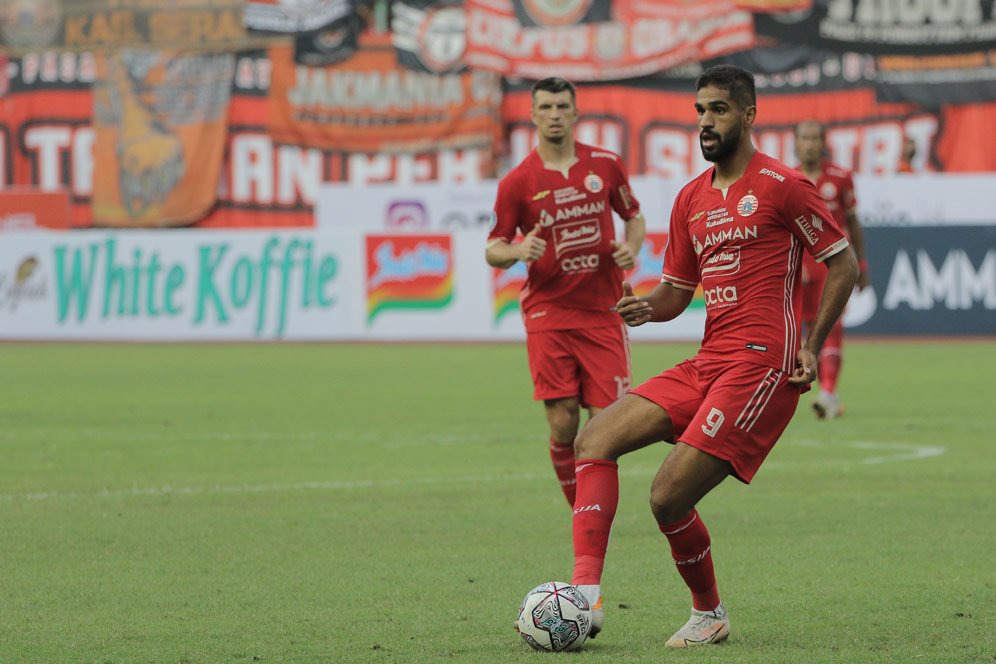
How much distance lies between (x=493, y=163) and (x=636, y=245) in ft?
Answer: 102

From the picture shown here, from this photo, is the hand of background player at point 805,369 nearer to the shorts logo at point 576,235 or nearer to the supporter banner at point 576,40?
the shorts logo at point 576,235

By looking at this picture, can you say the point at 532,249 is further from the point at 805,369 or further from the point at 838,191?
the point at 838,191

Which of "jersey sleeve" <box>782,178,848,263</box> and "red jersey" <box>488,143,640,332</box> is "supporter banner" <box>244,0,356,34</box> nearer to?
"red jersey" <box>488,143,640,332</box>

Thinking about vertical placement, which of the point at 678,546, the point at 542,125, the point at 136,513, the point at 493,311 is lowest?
the point at 493,311

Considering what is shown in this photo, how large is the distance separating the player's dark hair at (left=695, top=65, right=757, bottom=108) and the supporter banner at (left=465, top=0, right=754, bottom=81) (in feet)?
108

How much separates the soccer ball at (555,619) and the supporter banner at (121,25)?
37150mm

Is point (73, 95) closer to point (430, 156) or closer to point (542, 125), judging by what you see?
point (430, 156)

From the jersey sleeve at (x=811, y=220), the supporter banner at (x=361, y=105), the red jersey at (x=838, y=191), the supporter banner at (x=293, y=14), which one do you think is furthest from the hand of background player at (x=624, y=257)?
the supporter banner at (x=293, y=14)

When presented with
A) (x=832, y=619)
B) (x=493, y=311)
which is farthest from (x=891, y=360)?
(x=832, y=619)

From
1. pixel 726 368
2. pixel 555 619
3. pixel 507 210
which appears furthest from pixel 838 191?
pixel 555 619

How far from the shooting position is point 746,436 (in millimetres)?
6562

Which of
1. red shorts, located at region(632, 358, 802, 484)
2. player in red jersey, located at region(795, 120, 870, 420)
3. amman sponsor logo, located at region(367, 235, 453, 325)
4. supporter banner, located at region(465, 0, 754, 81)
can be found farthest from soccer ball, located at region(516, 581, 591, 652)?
supporter banner, located at region(465, 0, 754, 81)

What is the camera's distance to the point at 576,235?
9578 millimetres

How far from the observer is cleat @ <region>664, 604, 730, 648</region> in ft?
21.5
